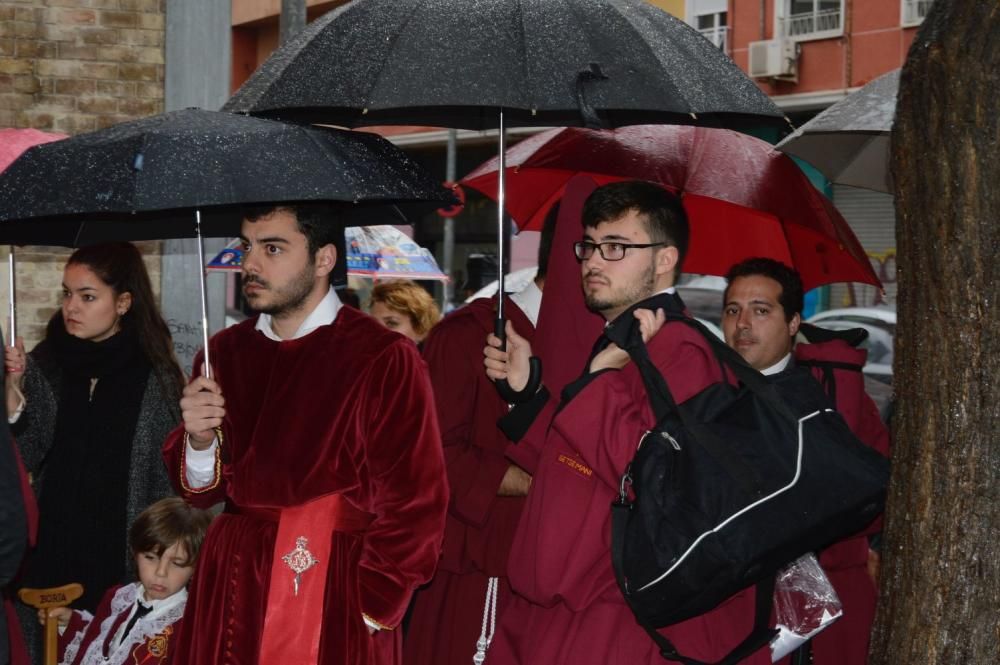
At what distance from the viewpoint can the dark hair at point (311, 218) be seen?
4051 mm

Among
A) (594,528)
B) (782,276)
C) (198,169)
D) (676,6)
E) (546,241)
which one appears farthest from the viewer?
(676,6)

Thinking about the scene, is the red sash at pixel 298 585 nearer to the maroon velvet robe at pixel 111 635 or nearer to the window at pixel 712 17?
the maroon velvet robe at pixel 111 635

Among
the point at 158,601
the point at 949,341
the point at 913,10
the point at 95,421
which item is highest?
the point at 913,10

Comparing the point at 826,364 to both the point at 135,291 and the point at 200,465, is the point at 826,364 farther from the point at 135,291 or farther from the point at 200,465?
the point at 135,291

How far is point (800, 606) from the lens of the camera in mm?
3904

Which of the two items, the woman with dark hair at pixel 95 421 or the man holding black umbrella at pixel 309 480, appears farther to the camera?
the woman with dark hair at pixel 95 421

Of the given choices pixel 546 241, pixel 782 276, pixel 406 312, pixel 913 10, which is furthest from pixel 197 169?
pixel 913 10

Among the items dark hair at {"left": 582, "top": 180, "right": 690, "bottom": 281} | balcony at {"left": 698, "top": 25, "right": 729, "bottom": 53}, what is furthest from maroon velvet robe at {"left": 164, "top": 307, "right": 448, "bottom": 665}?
balcony at {"left": 698, "top": 25, "right": 729, "bottom": 53}

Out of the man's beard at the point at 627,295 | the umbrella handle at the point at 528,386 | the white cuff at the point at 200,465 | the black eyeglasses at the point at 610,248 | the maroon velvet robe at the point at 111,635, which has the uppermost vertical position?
the black eyeglasses at the point at 610,248

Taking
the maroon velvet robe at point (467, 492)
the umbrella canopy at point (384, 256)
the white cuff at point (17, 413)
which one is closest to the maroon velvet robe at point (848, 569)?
the maroon velvet robe at point (467, 492)

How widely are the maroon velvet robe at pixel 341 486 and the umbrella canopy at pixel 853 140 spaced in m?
1.78

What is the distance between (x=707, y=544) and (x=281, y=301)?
56.8 inches

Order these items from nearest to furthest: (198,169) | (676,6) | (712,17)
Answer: (198,169) < (712,17) < (676,6)

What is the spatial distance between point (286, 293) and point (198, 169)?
489 millimetres
